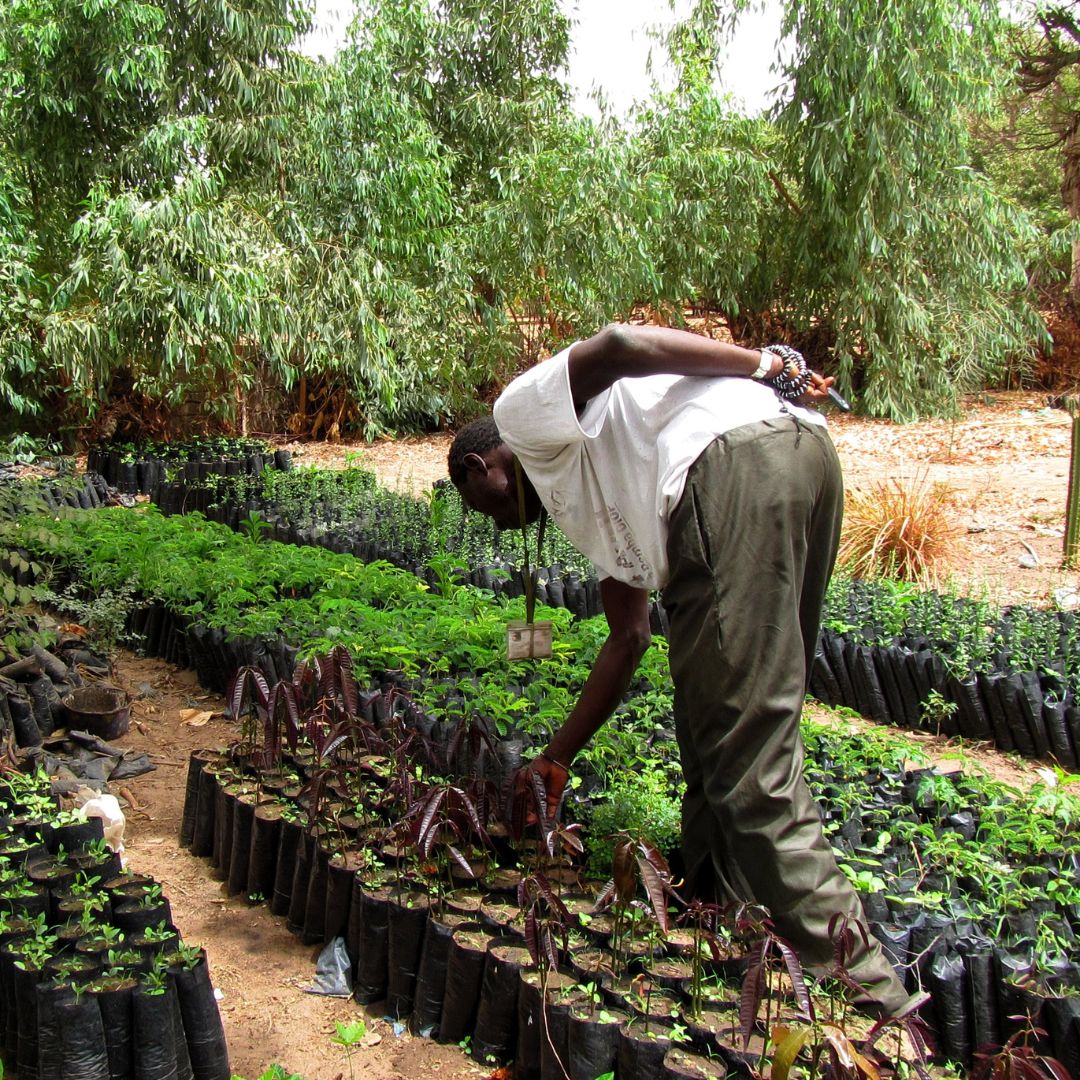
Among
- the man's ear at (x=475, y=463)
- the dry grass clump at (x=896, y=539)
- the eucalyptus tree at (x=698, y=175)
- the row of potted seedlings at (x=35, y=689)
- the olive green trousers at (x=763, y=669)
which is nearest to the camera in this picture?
the olive green trousers at (x=763, y=669)

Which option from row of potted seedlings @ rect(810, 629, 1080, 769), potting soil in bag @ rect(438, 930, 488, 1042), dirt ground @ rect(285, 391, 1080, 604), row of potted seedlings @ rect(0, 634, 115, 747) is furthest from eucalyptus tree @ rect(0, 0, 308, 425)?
potting soil in bag @ rect(438, 930, 488, 1042)

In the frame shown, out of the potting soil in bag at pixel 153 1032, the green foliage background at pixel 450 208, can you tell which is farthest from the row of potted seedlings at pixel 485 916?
the green foliage background at pixel 450 208

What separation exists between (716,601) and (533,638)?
0.69m

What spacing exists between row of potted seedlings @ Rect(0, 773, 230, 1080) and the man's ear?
1.28 m

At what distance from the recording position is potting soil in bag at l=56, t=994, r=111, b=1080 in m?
2.26

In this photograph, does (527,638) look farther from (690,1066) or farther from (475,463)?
(690,1066)

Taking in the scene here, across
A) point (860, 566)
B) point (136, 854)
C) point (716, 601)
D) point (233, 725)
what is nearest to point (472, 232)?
point (860, 566)

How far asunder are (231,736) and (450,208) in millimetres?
10870

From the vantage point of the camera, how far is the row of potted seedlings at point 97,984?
2.29 meters

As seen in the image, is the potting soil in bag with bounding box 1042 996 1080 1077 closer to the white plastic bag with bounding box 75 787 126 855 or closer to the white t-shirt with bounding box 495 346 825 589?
the white t-shirt with bounding box 495 346 825 589

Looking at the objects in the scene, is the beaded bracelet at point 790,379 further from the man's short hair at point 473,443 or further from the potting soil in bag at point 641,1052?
the potting soil in bag at point 641,1052

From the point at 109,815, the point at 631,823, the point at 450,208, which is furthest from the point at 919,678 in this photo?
the point at 450,208

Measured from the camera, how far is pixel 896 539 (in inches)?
276

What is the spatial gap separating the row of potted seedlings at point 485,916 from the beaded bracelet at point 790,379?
101 centimetres
